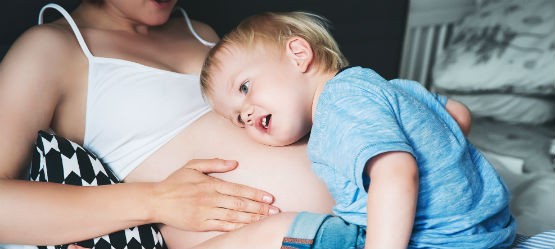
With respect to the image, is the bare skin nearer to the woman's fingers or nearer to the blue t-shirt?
the woman's fingers

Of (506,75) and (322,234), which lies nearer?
(322,234)

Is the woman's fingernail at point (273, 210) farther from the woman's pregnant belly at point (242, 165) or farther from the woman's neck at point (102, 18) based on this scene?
the woman's neck at point (102, 18)

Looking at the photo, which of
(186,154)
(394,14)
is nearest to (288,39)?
(186,154)

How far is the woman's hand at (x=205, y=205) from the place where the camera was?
3.55 feet

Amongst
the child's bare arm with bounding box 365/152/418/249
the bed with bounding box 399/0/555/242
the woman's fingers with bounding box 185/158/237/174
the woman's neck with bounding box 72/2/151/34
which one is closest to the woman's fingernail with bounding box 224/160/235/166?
the woman's fingers with bounding box 185/158/237/174

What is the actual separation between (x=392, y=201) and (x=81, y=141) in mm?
739

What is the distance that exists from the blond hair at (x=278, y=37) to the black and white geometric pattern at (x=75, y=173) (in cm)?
29

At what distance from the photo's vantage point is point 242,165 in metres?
1.16

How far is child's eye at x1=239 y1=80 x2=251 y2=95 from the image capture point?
3.63 feet

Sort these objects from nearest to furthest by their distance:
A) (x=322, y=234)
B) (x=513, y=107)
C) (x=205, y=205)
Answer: (x=322, y=234), (x=205, y=205), (x=513, y=107)

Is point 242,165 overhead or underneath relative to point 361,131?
underneath

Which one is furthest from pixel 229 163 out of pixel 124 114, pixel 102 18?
pixel 102 18

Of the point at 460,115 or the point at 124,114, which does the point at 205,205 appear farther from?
the point at 460,115

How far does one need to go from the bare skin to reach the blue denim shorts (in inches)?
6.1
